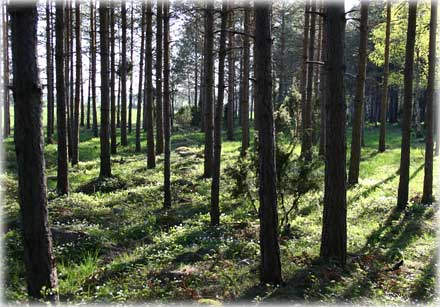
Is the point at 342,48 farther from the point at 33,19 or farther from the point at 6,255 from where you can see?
the point at 6,255

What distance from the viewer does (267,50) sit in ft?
22.4

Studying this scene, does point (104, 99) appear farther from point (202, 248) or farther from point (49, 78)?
point (49, 78)

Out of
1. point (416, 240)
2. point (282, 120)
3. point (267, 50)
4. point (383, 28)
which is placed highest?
point (383, 28)

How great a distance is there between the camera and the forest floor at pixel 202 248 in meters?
6.95

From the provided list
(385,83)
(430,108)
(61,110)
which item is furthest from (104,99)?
(385,83)

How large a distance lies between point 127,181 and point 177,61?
30.2 meters

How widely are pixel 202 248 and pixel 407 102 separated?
7698 mm

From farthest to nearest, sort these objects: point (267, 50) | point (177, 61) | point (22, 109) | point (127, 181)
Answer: point (177, 61) < point (127, 181) < point (267, 50) < point (22, 109)

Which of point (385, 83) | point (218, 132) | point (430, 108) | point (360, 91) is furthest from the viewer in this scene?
point (385, 83)

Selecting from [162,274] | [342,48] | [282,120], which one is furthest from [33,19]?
[282,120]

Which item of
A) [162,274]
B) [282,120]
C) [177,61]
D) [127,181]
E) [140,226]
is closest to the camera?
[162,274]

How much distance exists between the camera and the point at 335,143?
806cm

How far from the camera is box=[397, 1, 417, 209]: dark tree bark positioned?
12.1 meters

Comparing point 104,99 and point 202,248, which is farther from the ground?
point 104,99
